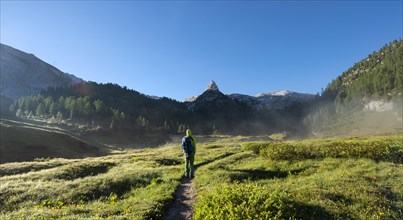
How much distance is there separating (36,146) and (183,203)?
72.1m

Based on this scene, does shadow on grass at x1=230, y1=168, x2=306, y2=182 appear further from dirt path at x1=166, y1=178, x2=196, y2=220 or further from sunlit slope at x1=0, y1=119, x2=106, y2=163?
sunlit slope at x1=0, y1=119, x2=106, y2=163

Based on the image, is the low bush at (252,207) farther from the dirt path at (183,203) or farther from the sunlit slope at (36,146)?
the sunlit slope at (36,146)

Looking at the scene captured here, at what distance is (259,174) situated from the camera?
24.2 meters

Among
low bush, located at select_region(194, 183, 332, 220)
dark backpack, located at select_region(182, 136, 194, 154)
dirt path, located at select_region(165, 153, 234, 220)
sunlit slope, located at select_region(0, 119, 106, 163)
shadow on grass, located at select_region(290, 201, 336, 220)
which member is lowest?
sunlit slope, located at select_region(0, 119, 106, 163)

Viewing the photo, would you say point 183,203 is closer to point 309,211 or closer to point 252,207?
point 252,207

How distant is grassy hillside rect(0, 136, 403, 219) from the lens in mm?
13453

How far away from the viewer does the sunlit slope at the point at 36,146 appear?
6875 cm

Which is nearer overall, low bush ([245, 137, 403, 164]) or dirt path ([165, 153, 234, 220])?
dirt path ([165, 153, 234, 220])

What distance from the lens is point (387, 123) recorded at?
652 feet

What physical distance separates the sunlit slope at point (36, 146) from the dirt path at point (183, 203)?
55575 mm

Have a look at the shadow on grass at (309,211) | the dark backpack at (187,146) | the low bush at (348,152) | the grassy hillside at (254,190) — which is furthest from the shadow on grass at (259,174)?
the shadow on grass at (309,211)

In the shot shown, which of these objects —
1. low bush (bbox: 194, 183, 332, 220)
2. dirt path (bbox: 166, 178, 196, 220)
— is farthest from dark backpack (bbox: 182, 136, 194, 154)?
low bush (bbox: 194, 183, 332, 220)

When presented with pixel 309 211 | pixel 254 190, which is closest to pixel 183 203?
pixel 254 190

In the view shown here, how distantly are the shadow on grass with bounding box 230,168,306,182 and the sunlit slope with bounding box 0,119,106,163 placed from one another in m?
57.4
